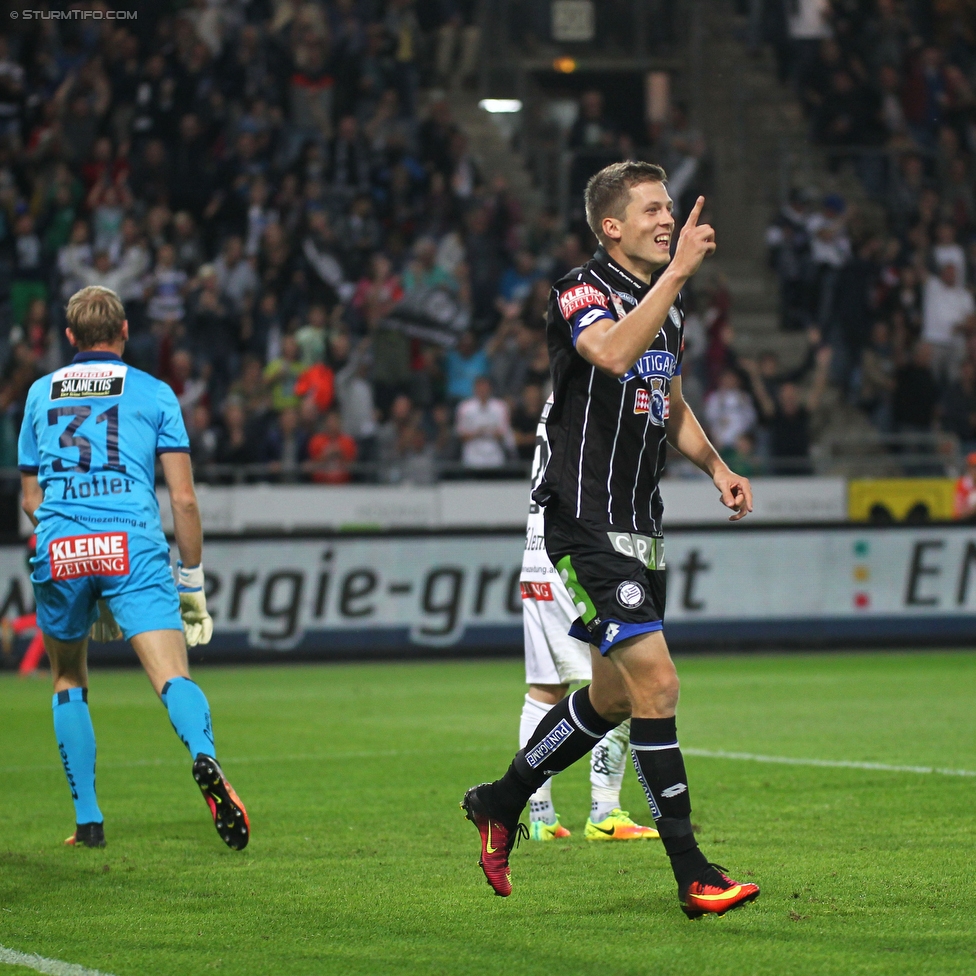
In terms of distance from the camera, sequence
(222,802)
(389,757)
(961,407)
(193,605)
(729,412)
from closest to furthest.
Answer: (222,802) < (193,605) < (389,757) < (729,412) < (961,407)

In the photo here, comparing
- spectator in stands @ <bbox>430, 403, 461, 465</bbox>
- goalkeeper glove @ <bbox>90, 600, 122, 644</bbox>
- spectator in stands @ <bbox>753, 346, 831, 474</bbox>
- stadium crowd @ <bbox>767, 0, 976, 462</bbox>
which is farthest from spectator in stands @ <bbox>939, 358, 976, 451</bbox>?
goalkeeper glove @ <bbox>90, 600, 122, 644</bbox>

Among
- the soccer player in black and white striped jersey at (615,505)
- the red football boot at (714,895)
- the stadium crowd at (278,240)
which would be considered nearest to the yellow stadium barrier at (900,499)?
the stadium crowd at (278,240)

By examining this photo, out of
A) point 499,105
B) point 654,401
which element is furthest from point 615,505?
point 499,105

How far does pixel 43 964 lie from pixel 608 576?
83.7 inches

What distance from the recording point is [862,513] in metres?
20.3

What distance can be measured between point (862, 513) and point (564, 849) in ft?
45.6

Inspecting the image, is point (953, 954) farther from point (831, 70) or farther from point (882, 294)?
point (831, 70)

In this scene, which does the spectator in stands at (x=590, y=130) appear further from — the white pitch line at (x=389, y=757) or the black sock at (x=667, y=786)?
the black sock at (x=667, y=786)

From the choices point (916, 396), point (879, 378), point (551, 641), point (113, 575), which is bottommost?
point (916, 396)

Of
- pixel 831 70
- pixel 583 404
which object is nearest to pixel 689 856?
pixel 583 404

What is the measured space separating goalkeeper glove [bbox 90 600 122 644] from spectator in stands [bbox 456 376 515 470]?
12.2 m

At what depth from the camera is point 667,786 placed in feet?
18.0

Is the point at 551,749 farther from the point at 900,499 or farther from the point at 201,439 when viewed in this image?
the point at 900,499

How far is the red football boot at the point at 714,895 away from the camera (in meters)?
5.27
